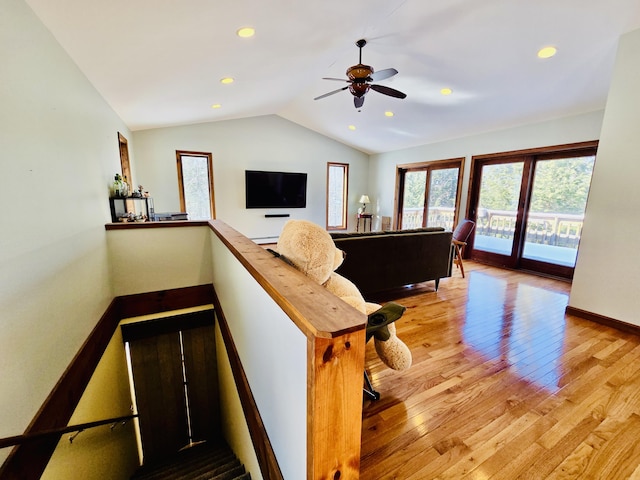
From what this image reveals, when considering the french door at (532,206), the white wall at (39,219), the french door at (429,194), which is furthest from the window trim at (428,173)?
the white wall at (39,219)

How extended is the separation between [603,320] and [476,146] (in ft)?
11.3

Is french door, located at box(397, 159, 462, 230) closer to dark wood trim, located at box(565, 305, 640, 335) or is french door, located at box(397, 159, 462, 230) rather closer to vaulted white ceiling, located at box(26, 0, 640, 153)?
vaulted white ceiling, located at box(26, 0, 640, 153)

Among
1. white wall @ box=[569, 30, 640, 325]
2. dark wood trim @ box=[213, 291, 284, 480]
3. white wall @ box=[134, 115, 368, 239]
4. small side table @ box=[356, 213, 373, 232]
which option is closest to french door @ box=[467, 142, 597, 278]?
white wall @ box=[569, 30, 640, 325]

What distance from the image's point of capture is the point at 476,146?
16.6 ft

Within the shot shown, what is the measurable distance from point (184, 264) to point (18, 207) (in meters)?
1.65

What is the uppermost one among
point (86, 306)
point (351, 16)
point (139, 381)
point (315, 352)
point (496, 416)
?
point (351, 16)

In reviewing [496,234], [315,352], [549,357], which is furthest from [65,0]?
[496,234]

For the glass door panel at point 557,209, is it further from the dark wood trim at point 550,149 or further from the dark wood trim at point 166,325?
the dark wood trim at point 166,325

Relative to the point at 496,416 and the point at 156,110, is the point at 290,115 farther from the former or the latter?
the point at 496,416

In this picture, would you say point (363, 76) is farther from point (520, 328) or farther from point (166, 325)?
point (166, 325)

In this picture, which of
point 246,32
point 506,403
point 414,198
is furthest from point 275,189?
point 506,403

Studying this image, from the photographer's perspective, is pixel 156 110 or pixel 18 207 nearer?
pixel 18 207

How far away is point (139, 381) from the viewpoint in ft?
10.6

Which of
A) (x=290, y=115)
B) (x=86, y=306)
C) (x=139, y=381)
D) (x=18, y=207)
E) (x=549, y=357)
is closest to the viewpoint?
(x=18, y=207)
